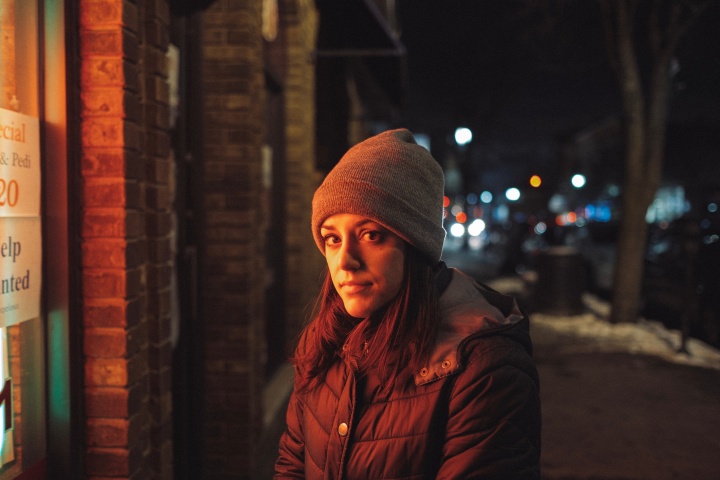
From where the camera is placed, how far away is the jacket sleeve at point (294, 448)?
2062 millimetres

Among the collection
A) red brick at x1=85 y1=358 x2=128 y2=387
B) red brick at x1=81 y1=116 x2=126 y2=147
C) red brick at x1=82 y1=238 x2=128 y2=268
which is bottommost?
red brick at x1=85 y1=358 x2=128 y2=387

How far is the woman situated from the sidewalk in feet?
10.9

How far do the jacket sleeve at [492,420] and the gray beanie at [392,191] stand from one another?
14.9 inches

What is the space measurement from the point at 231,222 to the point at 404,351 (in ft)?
8.89

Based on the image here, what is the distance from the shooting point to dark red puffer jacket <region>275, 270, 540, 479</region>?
161cm

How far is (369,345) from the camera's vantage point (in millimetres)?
1837

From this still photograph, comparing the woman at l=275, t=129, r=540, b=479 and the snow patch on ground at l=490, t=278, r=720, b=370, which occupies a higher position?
the woman at l=275, t=129, r=540, b=479

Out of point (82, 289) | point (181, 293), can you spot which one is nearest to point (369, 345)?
point (82, 289)

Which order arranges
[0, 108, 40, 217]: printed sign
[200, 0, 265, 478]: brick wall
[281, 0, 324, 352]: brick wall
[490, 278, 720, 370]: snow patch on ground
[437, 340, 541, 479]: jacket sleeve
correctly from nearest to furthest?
1. [437, 340, 541, 479]: jacket sleeve
2. [0, 108, 40, 217]: printed sign
3. [200, 0, 265, 478]: brick wall
4. [281, 0, 324, 352]: brick wall
5. [490, 278, 720, 370]: snow patch on ground

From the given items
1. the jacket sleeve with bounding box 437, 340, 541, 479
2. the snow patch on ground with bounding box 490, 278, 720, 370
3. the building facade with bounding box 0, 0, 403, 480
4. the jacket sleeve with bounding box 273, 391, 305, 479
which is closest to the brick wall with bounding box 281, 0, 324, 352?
the building facade with bounding box 0, 0, 403, 480

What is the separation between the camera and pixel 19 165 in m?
2.32

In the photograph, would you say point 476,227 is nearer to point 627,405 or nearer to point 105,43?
point 627,405

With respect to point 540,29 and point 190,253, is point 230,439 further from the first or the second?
point 540,29

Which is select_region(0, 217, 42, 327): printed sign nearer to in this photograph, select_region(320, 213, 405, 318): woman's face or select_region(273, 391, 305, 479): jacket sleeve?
select_region(273, 391, 305, 479): jacket sleeve
